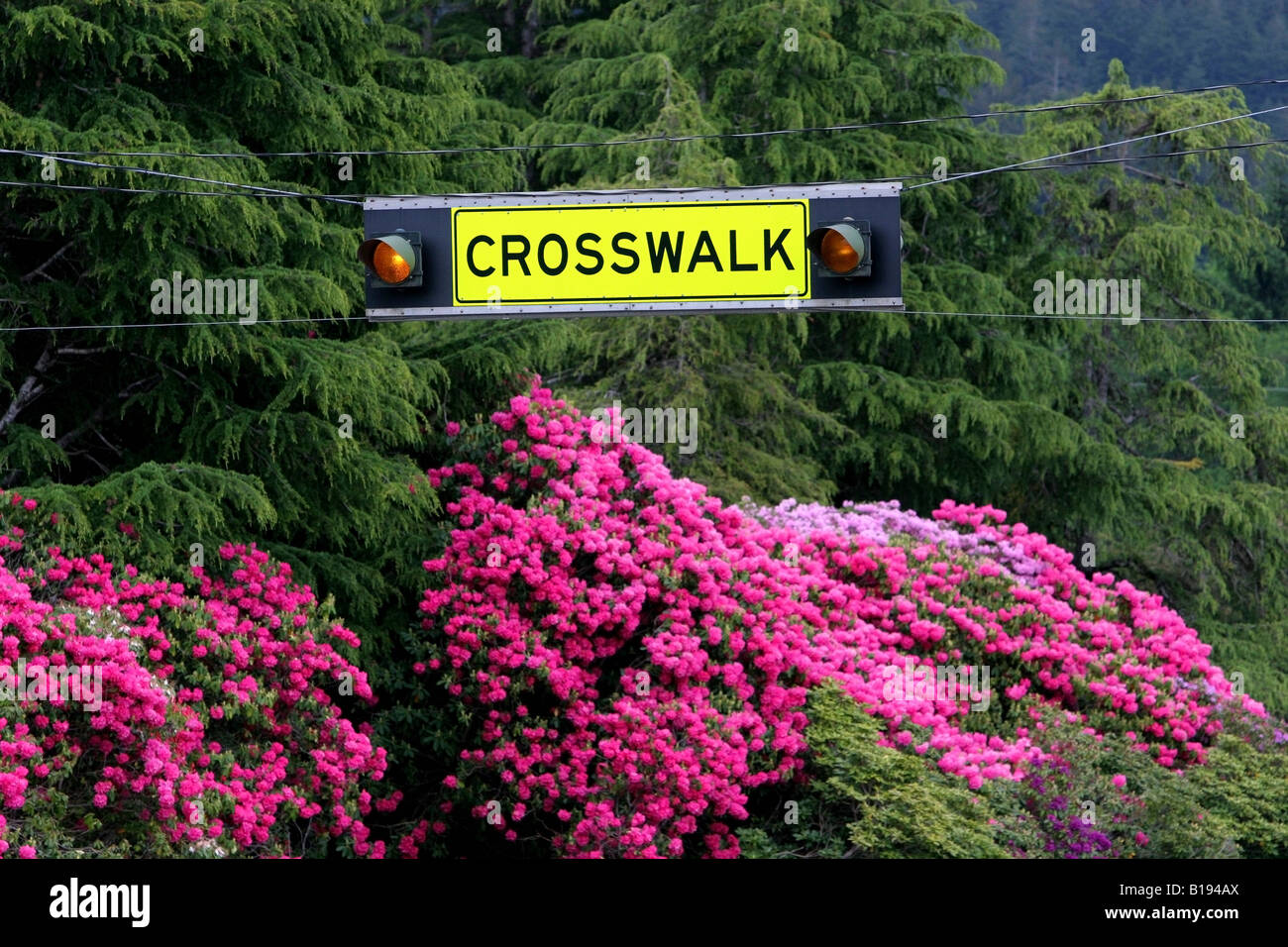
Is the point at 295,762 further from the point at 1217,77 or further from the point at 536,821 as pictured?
the point at 1217,77

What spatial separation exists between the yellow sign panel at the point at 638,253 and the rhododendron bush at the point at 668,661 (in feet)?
A: 8.39

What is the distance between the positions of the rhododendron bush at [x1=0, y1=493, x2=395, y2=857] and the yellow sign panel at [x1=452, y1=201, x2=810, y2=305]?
2.36 metres

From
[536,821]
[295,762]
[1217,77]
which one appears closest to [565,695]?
[536,821]

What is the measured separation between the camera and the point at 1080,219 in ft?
69.6

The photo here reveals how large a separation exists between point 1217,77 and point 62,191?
208 feet

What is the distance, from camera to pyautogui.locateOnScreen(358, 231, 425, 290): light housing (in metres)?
7.51

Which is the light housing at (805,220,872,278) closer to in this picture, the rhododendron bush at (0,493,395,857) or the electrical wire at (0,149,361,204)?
the electrical wire at (0,149,361,204)

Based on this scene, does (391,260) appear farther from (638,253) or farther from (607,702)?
(607,702)

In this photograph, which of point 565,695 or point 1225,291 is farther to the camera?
point 1225,291

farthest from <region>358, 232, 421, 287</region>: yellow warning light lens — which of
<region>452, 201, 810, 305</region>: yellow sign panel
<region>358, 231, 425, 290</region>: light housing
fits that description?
<region>452, 201, 810, 305</region>: yellow sign panel

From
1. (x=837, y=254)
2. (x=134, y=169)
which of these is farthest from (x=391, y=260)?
(x=134, y=169)

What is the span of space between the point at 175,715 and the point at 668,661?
9.70ft

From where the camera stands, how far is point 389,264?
24.6ft

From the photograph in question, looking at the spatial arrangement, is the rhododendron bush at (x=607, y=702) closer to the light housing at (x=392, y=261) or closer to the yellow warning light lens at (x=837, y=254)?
the light housing at (x=392, y=261)
